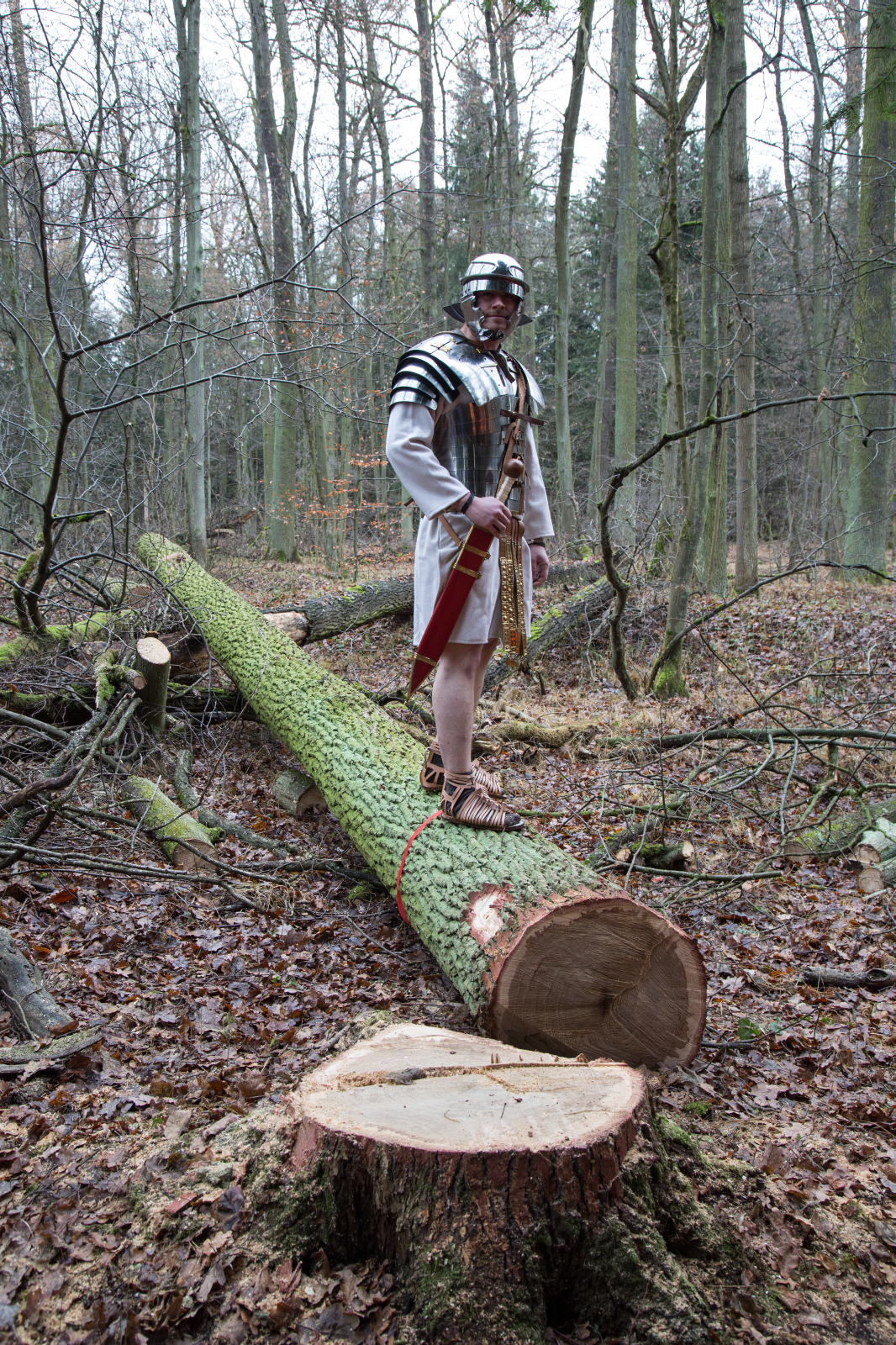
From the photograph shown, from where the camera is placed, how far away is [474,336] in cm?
357

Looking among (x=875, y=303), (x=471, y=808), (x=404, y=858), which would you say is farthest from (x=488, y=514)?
(x=875, y=303)

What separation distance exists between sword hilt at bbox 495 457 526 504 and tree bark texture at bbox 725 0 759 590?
13.4ft

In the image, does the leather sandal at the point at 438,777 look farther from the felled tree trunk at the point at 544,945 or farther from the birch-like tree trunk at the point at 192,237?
the birch-like tree trunk at the point at 192,237

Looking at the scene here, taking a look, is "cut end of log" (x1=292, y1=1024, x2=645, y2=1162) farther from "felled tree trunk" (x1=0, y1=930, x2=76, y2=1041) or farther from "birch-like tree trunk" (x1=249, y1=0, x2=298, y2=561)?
"birch-like tree trunk" (x1=249, y1=0, x2=298, y2=561)

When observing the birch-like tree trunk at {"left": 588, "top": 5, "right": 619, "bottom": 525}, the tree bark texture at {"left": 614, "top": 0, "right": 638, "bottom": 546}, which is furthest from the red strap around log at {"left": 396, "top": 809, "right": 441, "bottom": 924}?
the birch-like tree trunk at {"left": 588, "top": 5, "right": 619, "bottom": 525}

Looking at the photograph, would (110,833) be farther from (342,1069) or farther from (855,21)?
(855,21)

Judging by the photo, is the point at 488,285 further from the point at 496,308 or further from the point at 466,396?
the point at 466,396

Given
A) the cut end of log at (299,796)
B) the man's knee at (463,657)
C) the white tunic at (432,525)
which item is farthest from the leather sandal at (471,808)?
the cut end of log at (299,796)

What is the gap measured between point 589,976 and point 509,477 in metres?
2.01

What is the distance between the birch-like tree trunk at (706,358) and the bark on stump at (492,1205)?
5549 mm

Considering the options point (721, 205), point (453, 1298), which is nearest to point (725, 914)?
point (453, 1298)

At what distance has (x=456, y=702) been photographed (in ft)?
11.3

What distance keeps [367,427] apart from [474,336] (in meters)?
20.5

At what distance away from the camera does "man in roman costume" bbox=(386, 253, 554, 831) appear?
10.9 ft
